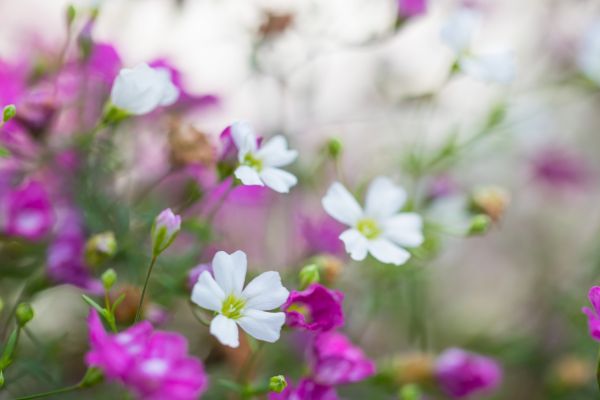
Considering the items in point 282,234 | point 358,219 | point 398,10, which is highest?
point 398,10

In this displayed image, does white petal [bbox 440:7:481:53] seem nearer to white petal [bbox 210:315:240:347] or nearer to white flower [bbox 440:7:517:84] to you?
white flower [bbox 440:7:517:84]

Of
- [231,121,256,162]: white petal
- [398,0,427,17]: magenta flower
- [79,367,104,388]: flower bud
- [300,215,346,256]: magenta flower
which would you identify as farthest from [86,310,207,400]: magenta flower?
[398,0,427,17]: magenta flower

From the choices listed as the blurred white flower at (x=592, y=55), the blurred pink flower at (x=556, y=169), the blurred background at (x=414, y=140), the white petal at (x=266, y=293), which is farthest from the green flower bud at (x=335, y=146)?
the blurred pink flower at (x=556, y=169)

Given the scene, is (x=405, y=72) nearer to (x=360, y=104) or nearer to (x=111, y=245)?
(x=360, y=104)

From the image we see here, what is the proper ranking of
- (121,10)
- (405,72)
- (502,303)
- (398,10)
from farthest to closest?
1. (502,303)
2. (405,72)
3. (121,10)
4. (398,10)

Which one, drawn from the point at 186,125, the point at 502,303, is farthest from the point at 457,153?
the point at 502,303

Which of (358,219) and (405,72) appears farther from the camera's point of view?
(405,72)
